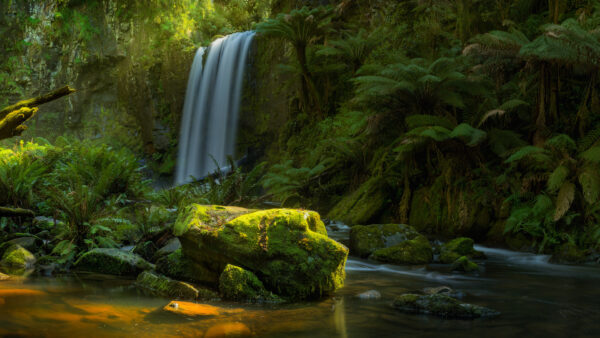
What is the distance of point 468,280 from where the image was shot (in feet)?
16.0

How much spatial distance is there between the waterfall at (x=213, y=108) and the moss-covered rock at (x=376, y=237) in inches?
373

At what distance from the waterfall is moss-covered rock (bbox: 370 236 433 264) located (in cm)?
1013

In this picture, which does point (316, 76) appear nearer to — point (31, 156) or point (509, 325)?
point (31, 156)

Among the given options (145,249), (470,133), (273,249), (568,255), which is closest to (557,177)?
(568,255)

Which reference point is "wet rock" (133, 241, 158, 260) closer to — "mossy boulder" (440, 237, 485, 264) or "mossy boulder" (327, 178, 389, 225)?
"mossy boulder" (440, 237, 485, 264)

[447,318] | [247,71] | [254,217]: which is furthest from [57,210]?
[247,71]

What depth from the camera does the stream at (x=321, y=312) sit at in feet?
9.98

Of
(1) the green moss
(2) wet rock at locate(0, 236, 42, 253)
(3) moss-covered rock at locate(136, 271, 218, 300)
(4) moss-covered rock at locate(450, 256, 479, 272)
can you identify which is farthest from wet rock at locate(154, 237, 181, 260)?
(1) the green moss

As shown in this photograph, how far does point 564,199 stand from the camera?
6.09 metres

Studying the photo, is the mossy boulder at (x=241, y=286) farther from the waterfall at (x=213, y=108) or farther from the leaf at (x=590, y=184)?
the waterfall at (x=213, y=108)

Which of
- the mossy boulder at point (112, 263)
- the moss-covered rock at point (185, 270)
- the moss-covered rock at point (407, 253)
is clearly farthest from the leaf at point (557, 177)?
the mossy boulder at point (112, 263)

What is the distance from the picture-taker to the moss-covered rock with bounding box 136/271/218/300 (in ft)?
12.8

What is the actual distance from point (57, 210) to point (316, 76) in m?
8.13

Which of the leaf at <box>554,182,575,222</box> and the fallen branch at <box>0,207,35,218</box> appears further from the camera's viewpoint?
the leaf at <box>554,182,575,222</box>
